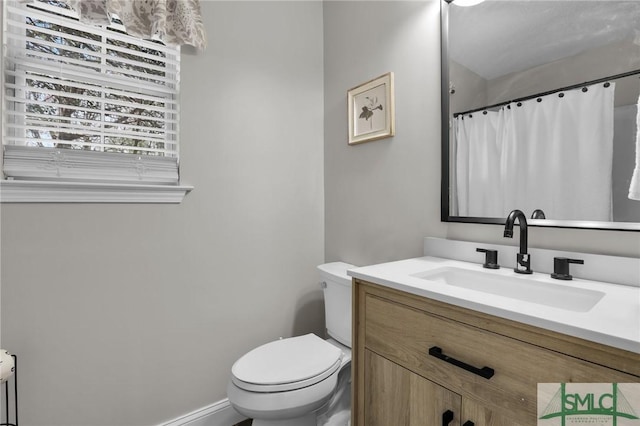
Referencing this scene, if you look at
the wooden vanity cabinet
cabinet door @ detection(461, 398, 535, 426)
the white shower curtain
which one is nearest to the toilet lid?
the wooden vanity cabinet

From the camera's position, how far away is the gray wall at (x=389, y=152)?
4.67 ft

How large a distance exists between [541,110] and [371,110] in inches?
30.8

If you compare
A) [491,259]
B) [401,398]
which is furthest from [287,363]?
[491,259]

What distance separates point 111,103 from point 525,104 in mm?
1663

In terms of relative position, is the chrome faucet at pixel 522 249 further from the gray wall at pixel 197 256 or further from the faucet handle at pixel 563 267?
the gray wall at pixel 197 256

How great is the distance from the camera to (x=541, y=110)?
1.12 metres

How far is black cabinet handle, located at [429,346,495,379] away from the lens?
74 centimetres

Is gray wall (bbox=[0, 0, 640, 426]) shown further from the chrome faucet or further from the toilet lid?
the toilet lid

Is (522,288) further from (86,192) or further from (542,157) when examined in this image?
(86,192)

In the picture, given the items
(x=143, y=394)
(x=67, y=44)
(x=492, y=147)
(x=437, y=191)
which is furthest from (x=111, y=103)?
(x=492, y=147)

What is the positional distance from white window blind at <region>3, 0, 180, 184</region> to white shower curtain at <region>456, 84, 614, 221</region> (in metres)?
1.35

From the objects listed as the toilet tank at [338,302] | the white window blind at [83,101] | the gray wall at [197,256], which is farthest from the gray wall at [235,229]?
the toilet tank at [338,302]

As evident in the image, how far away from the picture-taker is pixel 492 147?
4.14ft

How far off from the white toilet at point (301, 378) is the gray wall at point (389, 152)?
1.13 ft
